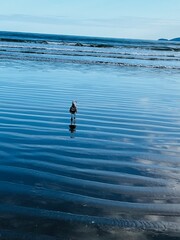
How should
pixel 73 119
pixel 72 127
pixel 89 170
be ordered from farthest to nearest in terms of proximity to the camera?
pixel 73 119 < pixel 72 127 < pixel 89 170

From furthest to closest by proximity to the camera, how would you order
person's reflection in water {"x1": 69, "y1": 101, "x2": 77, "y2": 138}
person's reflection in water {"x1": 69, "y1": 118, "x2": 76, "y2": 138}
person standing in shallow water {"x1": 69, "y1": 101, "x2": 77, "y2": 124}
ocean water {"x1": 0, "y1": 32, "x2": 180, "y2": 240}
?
person standing in shallow water {"x1": 69, "y1": 101, "x2": 77, "y2": 124}
person's reflection in water {"x1": 69, "y1": 101, "x2": 77, "y2": 138}
person's reflection in water {"x1": 69, "y1": 118, "x2": 76, "y2": 138}
ocean water {"x1": 0, "y1": 32, "x2": 180, "y2": 240}

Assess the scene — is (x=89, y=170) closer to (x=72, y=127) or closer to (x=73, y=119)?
(x=72, y=127)

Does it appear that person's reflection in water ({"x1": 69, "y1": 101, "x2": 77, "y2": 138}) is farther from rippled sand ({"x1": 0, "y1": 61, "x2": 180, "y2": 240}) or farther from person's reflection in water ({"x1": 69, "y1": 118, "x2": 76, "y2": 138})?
rippled sand ({"x1": 0, "y1": 61, "x2": 180, "y2": 240})

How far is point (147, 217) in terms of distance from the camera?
660 cm

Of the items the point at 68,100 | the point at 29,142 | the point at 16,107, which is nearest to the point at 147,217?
the point at 29,142

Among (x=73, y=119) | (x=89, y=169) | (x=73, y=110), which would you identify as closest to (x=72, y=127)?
(x=73, y=110)

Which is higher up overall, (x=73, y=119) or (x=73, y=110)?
(x=73, y=110)

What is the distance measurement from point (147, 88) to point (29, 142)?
14.1 meters

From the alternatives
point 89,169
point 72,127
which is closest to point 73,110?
point 72,127

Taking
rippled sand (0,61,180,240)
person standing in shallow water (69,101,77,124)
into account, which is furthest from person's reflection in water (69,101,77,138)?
rippled sand (0,61,180,240)

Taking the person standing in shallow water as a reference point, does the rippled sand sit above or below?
below

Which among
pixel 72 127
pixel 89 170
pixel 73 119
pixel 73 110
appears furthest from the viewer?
pixel 73 119

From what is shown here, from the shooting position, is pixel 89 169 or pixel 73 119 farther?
pixel 73 119

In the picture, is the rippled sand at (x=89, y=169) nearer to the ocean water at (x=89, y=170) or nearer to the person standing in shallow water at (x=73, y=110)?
the ocean water at (x=89, y=170)
